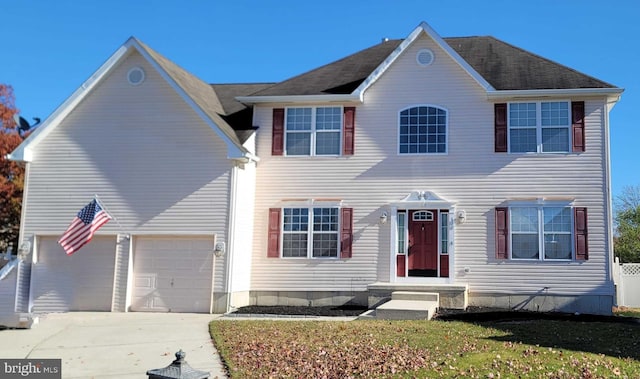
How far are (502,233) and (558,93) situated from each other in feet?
13.2

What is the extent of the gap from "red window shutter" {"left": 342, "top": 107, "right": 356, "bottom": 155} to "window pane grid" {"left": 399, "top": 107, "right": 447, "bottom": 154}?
4.43ft

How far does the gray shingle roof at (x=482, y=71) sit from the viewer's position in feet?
57.0

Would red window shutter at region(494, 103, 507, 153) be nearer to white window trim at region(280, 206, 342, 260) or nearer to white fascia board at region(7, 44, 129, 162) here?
white window trim at region(280, 206, 342, 260)

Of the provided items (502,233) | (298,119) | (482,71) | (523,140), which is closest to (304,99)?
(298,119)

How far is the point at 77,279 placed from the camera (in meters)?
17.2

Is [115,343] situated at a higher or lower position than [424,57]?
lower

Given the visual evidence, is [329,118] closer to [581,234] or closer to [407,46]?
[407,46]

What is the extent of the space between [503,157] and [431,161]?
1.94 meters

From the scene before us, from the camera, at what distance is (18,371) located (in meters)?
9.34

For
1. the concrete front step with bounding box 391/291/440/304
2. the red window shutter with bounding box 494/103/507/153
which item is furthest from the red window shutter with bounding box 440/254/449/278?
the red window shutter with bounding box 494/103/507/153

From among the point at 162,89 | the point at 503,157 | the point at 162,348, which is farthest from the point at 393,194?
the point at 162,348

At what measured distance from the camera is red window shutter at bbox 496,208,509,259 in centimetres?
1706

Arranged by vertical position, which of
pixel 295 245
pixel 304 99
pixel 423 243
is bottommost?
pixel 295 245

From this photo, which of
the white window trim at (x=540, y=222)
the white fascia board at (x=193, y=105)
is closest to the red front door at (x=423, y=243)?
the white window trim at (x=540, y=222)
